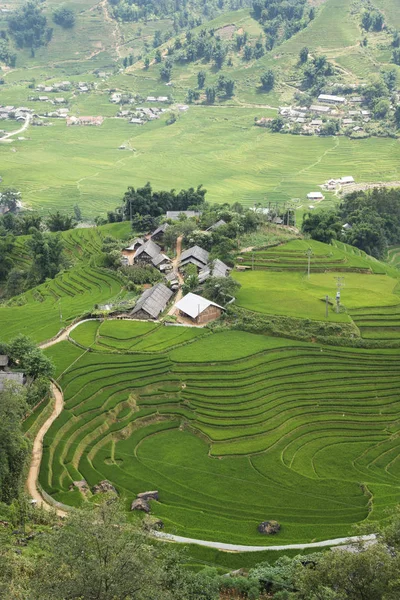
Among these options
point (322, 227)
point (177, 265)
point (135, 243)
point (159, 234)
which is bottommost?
point (135, 243)

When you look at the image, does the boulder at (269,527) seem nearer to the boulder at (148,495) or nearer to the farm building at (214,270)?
the boulder at (148,495)

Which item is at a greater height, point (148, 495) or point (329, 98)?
point (329, 98)

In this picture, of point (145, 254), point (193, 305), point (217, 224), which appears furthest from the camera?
point (217, 224)

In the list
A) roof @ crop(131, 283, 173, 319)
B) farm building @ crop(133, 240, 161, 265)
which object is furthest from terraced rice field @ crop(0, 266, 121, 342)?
roof @ crop(131, 283, 173, 319)

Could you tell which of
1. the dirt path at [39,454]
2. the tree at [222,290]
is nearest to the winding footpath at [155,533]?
the dirt path at [39,454]

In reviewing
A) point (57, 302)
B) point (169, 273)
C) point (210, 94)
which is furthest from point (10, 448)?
point (210, 94)

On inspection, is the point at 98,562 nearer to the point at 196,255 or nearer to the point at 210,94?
the point at 196,255

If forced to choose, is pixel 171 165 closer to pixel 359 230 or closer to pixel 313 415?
pixel 359 230
